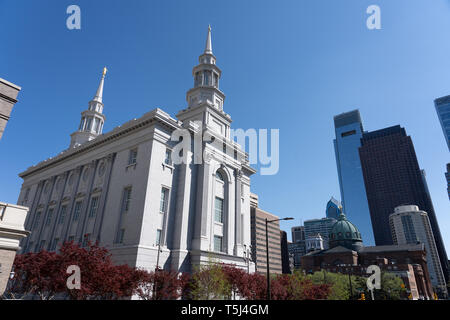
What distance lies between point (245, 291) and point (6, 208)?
20.8 meters

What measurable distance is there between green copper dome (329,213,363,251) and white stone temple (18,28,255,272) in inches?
3173

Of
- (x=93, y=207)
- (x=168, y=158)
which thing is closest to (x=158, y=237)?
(x=168, y=158)

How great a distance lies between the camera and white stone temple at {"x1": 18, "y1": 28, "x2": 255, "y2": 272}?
31492mm

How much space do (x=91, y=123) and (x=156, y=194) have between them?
3768 centimetres

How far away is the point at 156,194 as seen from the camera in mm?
32500

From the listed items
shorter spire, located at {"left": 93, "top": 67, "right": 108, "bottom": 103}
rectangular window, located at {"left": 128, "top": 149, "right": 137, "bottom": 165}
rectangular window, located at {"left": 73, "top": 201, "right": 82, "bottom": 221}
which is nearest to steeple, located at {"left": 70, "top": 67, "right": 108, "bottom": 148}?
shorter spire, located at {"left": 93, "top": 67, "right": 108, "bottom": 103}

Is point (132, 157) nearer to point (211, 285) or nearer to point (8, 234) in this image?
point (211, 285)

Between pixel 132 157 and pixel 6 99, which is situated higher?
pixel 132 157

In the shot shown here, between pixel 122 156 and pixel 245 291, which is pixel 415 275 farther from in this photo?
pixel 122 156

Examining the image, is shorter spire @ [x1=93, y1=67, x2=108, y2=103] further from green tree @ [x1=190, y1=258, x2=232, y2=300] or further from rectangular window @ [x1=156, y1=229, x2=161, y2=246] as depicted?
green tree @ [x1=190, y1=258, x2=232, y2=300]

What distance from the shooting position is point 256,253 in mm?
124688

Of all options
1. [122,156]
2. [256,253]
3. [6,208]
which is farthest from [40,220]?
[256,253]

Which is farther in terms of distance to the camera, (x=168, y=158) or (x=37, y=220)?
(x=37, y=220)

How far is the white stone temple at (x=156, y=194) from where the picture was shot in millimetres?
31492
